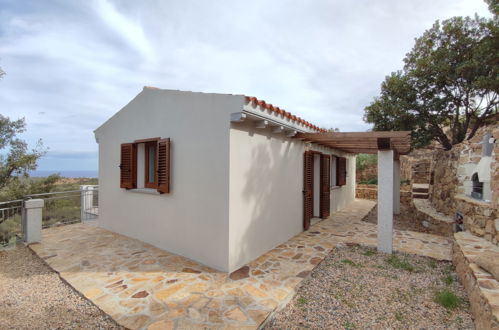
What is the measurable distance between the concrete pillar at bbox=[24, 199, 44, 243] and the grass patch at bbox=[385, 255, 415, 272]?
9.32m

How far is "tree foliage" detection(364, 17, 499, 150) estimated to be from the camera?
9305 millimetres

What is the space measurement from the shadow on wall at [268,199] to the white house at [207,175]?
0.9 inches

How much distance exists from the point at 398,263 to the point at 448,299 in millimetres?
1410

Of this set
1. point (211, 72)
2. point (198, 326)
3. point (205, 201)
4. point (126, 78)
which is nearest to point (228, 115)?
point (205, 201)

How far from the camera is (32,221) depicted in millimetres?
6387

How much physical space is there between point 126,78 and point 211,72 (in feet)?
11.0

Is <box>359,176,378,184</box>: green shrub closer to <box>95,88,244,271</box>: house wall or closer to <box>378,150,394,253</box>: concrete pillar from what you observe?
<box>378,150,394,253</box>: concrete pillar

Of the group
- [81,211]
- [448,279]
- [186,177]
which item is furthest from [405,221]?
[81,211]

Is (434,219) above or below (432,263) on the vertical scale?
above

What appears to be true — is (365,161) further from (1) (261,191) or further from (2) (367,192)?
(1) (261,191)

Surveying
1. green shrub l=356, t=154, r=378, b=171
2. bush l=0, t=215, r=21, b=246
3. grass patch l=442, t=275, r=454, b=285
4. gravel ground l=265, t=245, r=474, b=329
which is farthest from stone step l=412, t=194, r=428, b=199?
bush l=0, t=215, r=21, b=246

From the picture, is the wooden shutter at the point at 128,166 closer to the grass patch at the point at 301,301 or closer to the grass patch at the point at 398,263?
the grass patch at the point at 301,301

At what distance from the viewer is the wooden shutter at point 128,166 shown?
21.8 feet

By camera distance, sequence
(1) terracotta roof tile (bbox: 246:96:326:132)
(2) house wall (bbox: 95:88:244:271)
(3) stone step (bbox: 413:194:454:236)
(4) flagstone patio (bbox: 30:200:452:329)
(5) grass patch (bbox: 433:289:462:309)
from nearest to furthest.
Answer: (4) flagstone patio (bbox: 30:200:452:329), (5) grass patch (bbox: 433:289:462:309), (1) terracotta roof tile (bbox: 246:96:326:132), (2) house wall (bbox: 95:88:244:271), (3) stone step (bbox: 413:194:454:236)
